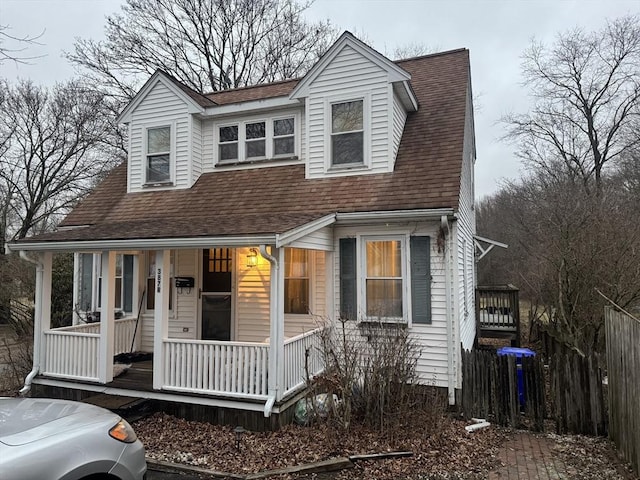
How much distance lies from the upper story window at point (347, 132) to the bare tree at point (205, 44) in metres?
13.3

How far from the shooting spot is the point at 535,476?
189 inches

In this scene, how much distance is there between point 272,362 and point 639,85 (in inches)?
949

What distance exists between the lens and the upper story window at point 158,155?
10.0 m

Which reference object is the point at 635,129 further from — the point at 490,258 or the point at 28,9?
the point at 28,9

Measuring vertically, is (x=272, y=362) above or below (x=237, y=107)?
below

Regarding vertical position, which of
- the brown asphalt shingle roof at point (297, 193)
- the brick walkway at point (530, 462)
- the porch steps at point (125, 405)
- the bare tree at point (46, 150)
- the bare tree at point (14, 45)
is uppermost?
the bare tree at point (46, 150)

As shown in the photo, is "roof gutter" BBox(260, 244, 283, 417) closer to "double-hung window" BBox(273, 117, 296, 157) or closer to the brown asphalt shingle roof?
the brown asphalt shingle roof

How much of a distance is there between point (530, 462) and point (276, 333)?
12.3 ft

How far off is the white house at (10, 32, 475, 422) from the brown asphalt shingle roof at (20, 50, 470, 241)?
0.04m

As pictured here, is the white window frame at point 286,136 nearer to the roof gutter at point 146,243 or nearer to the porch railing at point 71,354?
the roof gutter at point 146,243

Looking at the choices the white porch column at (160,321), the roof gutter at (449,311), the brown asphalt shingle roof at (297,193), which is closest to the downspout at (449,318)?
the roof gutter at (449,311)

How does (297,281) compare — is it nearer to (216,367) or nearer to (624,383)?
(216,367)

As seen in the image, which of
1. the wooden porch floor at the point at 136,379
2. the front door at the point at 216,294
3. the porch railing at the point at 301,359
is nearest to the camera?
the porch railing at the point at 301,359

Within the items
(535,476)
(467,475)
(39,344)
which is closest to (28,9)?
(39,344)
